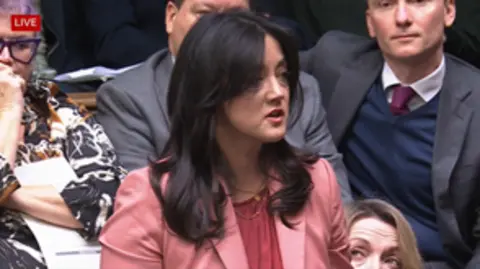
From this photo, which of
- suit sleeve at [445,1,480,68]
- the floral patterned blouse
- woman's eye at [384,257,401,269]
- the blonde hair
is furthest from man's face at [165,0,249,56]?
suit sleeve at [445,1,480,68]

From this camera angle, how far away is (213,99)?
1.44 m

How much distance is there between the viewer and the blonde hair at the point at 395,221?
1938 mm

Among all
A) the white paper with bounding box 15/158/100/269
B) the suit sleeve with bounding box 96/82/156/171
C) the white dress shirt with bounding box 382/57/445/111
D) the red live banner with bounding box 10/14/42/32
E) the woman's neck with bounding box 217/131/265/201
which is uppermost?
the red live banner with bounding box 10/14/42/32

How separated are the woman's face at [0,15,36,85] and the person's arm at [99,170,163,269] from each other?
0.60 meters

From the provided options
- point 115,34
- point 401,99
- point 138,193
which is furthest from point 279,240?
point 115,34

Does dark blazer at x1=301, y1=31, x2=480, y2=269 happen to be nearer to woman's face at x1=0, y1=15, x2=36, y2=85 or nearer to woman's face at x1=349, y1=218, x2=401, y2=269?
woman's face at x1=349, y1=218, x2=401, y2=269

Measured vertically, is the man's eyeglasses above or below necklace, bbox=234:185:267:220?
above

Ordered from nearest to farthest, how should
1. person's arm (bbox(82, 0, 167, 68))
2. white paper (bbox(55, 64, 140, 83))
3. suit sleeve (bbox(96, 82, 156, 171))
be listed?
suit sleeve (bbox(96, 82, 156, 171))
white paper (bbox(55, 64, 140, 83))
person's arm (bbox(82, 0, 167, 68))

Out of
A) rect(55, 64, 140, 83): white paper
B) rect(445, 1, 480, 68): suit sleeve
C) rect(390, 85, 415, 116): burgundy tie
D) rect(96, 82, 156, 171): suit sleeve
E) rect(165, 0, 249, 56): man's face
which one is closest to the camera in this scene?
rect(96, 82, 156, 171): suit sleeve

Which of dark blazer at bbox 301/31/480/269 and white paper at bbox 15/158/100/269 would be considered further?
dark blazer at bbox 301/31/480/269

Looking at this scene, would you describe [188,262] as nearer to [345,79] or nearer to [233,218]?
[233,218]

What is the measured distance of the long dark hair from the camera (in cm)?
143

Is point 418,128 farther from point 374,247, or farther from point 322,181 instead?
point 322,181

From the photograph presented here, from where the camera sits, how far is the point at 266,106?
146cm
